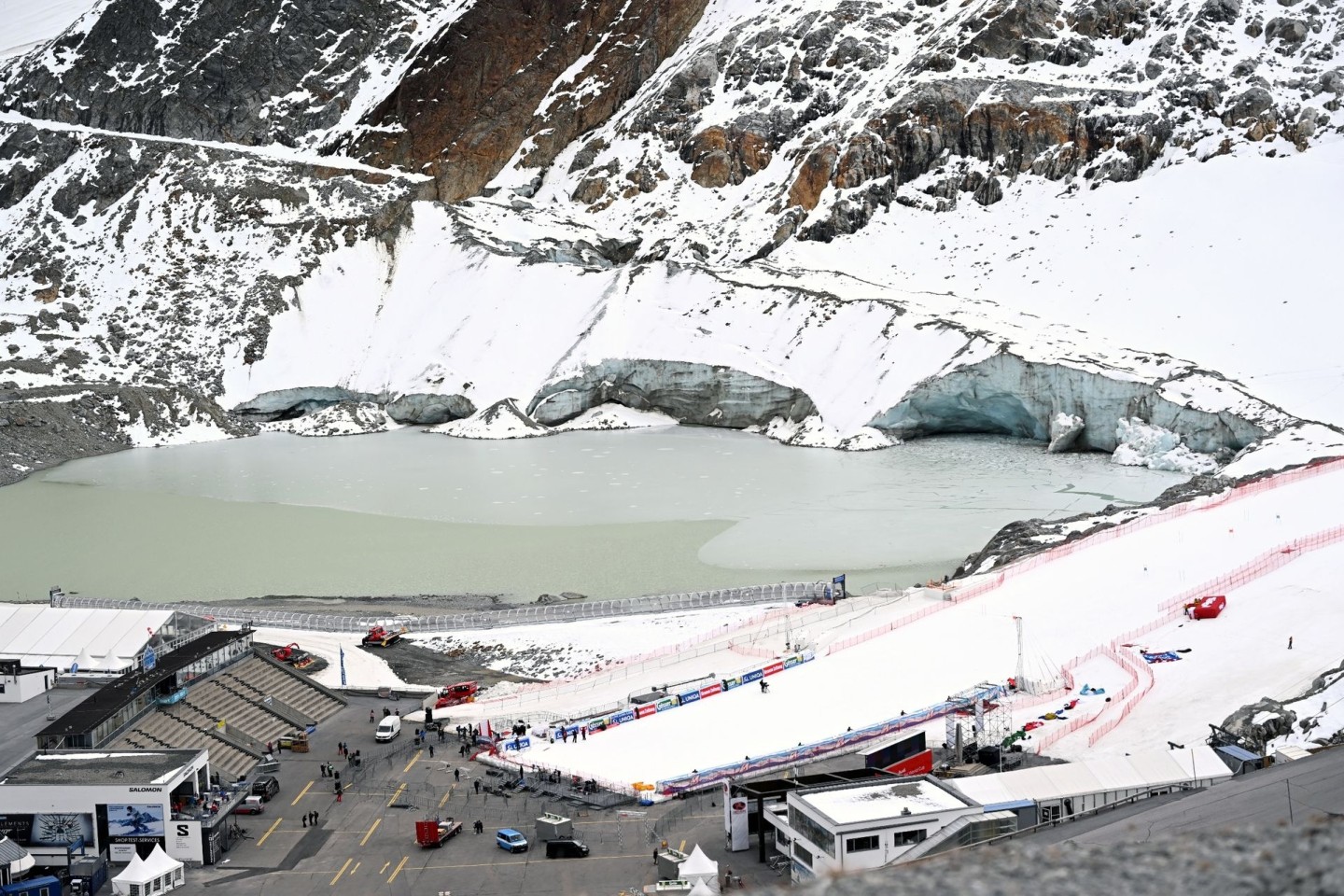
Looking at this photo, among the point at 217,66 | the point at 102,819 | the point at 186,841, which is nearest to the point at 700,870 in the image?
the point at 186,841

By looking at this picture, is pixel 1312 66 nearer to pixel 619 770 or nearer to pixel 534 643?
pixel 534 643

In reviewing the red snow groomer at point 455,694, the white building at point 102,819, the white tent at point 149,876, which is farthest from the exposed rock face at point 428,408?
the white tent at point 149,876

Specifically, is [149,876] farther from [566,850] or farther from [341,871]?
[566,850]

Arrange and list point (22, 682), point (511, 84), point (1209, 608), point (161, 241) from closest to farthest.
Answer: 1. point (22, 682)
2. point (1209, 608)
3. point (161, 241)
4. point (511, 84)

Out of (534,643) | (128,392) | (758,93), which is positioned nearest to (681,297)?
(758,93)

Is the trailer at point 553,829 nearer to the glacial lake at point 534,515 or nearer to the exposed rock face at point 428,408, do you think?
the glacial lake at point 534,515

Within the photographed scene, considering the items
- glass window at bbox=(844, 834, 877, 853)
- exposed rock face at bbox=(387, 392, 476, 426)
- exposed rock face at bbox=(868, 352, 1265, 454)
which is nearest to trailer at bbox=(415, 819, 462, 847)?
glass window at bbox=(844, 834, 877, 853)
